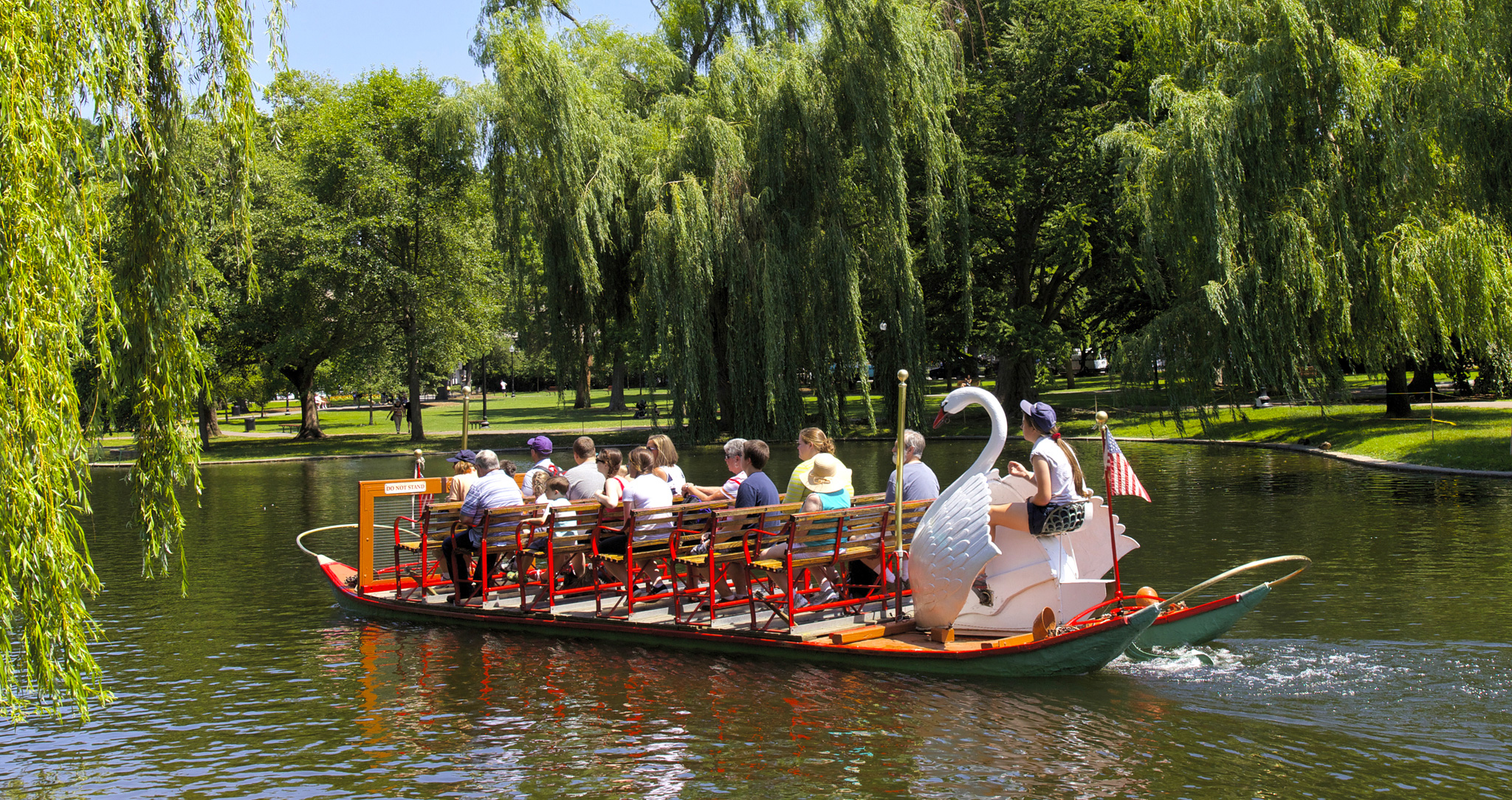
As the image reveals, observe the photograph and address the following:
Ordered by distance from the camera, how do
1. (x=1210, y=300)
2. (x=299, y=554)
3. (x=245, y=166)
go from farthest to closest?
(x=1210, y=300)
(x=299, y=554)
(x=245, y=166)

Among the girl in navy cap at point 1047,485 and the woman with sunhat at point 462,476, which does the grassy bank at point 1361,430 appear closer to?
the woman with sunhat at point 462,476

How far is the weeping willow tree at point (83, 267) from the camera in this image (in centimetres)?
632

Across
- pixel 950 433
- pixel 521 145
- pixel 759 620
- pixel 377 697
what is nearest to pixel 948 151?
pixel 950 433

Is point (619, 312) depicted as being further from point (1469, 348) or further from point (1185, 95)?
point (1469, 348)

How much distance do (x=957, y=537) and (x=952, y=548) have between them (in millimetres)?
103

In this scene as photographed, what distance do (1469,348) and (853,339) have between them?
1385 cm

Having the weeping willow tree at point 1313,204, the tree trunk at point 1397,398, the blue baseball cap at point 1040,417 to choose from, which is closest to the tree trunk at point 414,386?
the weeping willow tree at point 1313,204

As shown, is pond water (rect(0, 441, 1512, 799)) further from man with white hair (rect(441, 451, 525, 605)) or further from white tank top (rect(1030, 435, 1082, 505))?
white tank top (rect(1030, 435, 1082, 505))

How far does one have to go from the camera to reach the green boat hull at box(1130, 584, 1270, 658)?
Answer: 28.7ft

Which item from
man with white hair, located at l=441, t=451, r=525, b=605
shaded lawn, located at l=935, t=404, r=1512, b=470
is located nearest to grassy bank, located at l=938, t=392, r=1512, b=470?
shaded lawn, located at l=935, t=404, r=1512, b=470

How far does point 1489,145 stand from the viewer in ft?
65.6

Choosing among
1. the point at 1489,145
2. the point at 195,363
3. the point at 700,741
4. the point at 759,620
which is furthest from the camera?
the point at 1489,145

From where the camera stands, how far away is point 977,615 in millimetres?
9586

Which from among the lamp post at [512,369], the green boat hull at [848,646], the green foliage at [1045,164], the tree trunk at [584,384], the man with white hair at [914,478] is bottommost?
the green boat hull at [848,646]
